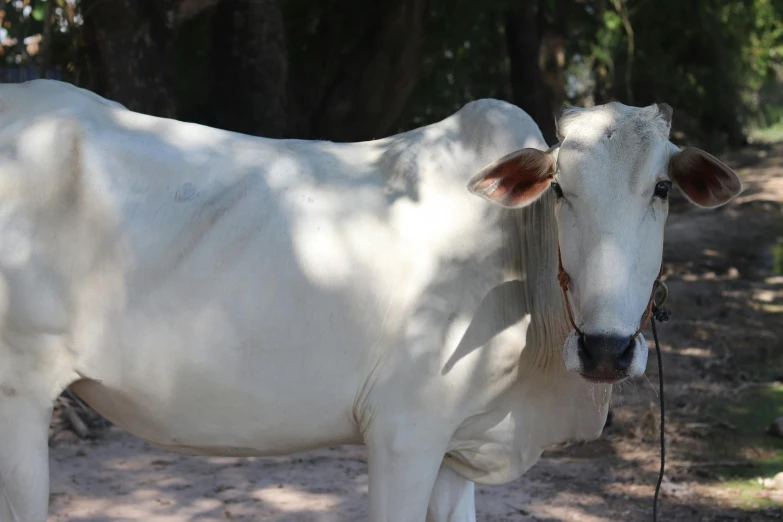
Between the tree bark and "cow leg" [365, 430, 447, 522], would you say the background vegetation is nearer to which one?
the tree bark

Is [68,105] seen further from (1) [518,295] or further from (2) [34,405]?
(1) [518,295]

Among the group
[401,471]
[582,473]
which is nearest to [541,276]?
[401,471]

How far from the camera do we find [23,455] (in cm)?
320

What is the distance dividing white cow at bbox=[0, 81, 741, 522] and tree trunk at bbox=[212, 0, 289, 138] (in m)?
3.73

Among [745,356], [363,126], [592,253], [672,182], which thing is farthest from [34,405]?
[745,356]

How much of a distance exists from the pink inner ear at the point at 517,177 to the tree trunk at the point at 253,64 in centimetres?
404

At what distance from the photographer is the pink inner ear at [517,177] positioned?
3.04 meters

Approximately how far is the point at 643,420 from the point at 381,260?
3870 millimetres

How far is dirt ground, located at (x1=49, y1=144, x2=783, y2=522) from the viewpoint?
5211 millimetres

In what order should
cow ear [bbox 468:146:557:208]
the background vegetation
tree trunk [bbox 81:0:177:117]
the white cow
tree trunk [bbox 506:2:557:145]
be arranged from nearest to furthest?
cow ear [bbox 468:146:557:208]
the white cow
tree trunk [bbox 81:0:177:117]
the background vegetation
tree trunk [bbox 506:2:557:145]

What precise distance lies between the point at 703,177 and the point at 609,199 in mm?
381

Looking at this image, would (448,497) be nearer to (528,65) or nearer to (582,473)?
(582,473)

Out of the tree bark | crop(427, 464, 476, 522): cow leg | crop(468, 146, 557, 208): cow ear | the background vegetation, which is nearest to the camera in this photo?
crop(468, 146, 557, 208): cow ear

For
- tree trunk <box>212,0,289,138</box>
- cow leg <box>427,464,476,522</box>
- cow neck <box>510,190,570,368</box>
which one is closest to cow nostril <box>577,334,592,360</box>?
cow neck <box>510,190,570,368</box>
